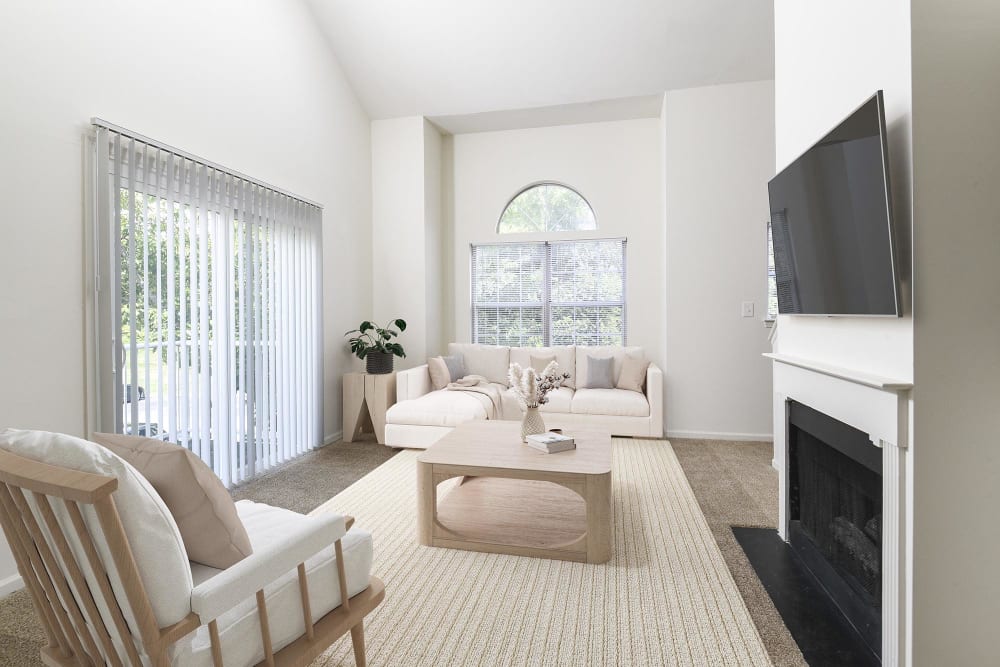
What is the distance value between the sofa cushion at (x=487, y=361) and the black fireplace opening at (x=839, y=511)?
9.94ft

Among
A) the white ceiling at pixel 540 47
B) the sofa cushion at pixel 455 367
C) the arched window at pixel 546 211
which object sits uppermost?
the white ceiling at pixel 540 47

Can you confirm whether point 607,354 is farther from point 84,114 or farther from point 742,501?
point 84,114

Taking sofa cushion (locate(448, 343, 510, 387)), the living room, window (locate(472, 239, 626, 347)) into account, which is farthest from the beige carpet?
sofa cushion (locate(448, 343, 510, 387))

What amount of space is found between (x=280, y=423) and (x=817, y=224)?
356 centimetres

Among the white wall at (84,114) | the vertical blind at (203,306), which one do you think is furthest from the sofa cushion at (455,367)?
the white wall at (84,114)

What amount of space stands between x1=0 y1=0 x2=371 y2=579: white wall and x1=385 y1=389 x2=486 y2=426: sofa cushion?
1961mm

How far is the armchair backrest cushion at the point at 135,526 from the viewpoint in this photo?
980 millimetres

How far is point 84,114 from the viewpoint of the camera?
2.35 meters

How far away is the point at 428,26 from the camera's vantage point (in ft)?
14.1

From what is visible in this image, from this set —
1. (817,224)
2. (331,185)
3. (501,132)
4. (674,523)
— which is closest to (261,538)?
(674,523)

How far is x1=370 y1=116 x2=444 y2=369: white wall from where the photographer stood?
5.15 m

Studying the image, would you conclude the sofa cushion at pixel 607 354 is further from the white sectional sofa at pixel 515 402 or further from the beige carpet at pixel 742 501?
the beige carpet at pixel 742 501

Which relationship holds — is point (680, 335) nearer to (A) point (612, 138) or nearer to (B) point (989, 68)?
(A) point (612, 138)

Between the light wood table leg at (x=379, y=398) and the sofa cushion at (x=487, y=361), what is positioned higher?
the sofa cushion at (x=487, y=361)
